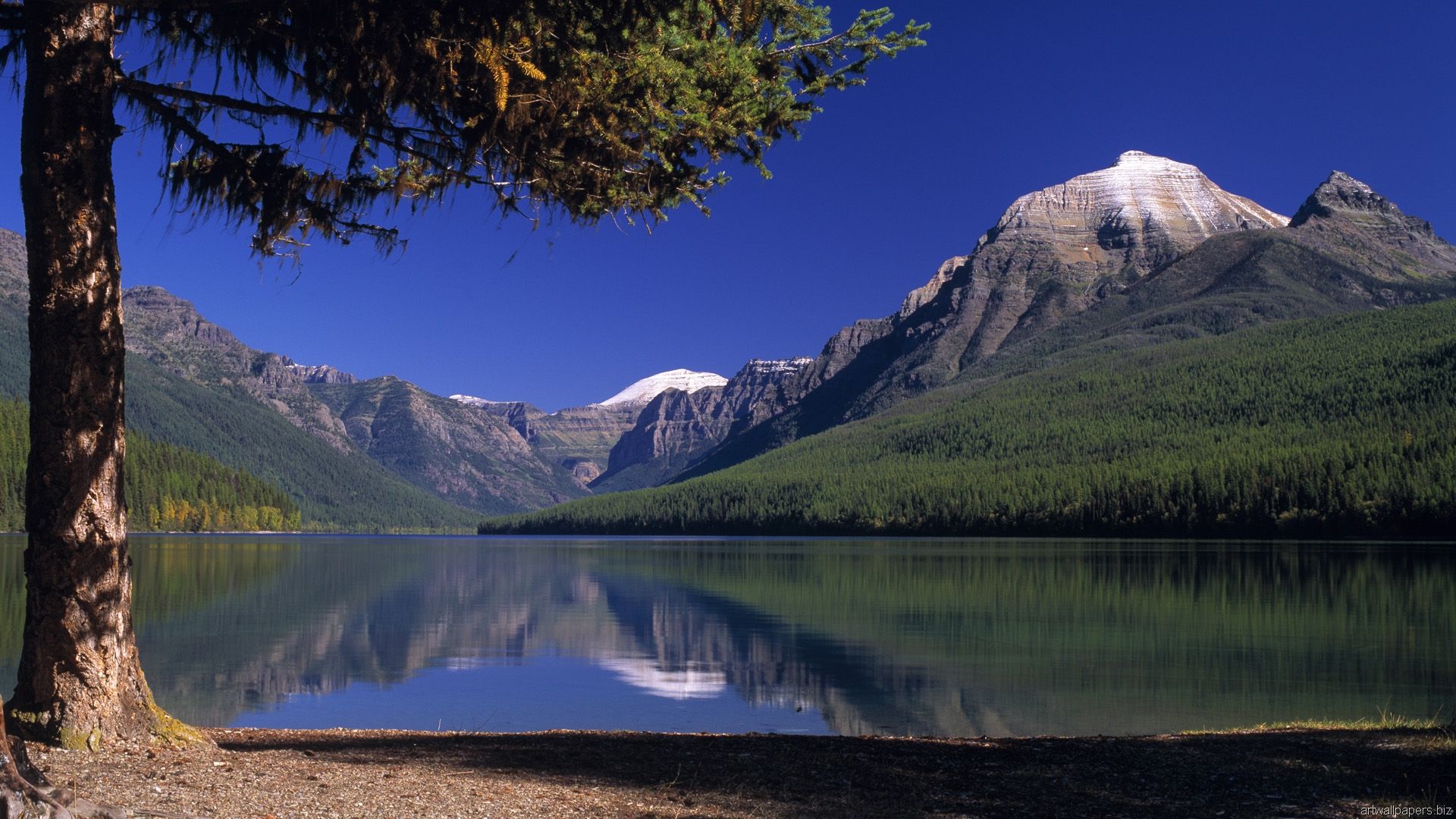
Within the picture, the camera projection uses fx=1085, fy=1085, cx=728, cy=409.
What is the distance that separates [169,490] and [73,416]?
17103cm

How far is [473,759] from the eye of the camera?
9.77 metres

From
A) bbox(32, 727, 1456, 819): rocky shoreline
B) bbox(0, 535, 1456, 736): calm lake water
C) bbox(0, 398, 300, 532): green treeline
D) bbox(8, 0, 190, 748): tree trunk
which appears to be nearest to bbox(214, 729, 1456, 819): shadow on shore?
bbox(32, 727, 1456, 819): rocky shoreline

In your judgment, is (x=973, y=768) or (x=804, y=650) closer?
(x=973, y=768)

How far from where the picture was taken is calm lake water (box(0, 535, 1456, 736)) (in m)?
21.7

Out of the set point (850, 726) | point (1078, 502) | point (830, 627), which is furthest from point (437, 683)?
point (1078, 502)

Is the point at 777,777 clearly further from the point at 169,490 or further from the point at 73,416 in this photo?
the point at 169,490

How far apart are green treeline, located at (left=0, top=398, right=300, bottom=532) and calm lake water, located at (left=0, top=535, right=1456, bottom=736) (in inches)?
2706

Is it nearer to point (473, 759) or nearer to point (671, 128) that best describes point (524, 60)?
point (671, 128)

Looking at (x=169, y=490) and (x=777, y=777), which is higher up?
(x=169, y=490)

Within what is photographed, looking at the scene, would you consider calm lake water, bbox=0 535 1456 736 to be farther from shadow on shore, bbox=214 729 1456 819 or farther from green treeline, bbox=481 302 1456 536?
green treeline, bbox=481 302 1456 536

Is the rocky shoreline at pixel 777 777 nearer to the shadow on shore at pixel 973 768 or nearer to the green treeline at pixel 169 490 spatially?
the shadow on shore at pixel 973 768

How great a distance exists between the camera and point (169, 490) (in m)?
161

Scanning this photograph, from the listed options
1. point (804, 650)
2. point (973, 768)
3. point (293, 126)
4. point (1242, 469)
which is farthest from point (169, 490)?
point (973, 768)

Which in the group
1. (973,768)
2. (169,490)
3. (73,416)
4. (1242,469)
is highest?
(1242,469)
